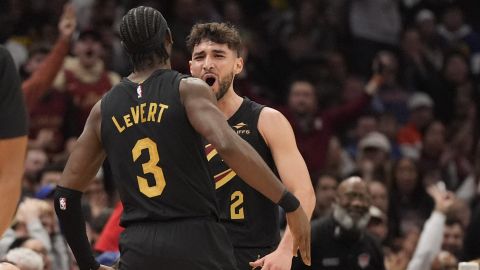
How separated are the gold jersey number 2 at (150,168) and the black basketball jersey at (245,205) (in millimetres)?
1383

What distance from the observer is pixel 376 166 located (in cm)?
1302

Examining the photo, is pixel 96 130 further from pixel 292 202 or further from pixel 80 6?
pixel 80 6

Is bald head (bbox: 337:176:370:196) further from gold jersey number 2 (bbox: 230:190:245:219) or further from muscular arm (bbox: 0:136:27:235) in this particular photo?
muscular arm (bbox: 0:136:27:235)

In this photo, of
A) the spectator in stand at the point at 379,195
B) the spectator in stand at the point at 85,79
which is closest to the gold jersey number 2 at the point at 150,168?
the spectator in stand at the point at 379,195

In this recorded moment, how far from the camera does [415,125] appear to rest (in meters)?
15.1

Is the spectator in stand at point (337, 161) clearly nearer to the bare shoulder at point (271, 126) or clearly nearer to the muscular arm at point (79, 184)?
the bare shoulder at point (271, 126)

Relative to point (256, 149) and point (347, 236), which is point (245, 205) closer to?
point (256, 149)

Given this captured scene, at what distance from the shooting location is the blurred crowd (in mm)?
10859

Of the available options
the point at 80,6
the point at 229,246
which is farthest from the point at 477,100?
the point at 229,246

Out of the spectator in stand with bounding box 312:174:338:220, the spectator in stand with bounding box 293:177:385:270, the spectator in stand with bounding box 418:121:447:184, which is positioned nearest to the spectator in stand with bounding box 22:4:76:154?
the spectator in stand with bounding box 312:174:338:220

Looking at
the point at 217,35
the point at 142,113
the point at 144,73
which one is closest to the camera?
the point at 142,113

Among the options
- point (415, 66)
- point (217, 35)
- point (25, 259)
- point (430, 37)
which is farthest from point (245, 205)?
point (430, 37)

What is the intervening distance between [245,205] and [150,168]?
147 centimetres

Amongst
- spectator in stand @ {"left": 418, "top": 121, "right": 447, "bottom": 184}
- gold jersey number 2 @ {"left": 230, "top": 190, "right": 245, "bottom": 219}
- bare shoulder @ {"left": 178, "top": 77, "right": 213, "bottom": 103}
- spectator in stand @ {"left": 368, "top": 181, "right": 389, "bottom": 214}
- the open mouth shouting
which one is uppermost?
bare shoulder @ {"left": 178, "top": 77, "right": 213, "bottom": 103}
